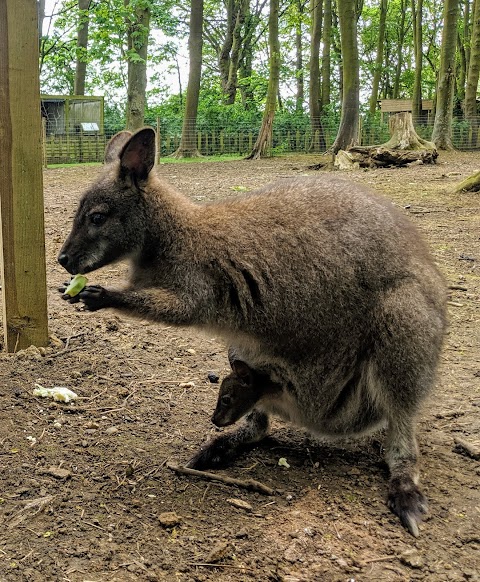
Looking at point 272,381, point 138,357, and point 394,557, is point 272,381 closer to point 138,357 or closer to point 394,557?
point 394,557

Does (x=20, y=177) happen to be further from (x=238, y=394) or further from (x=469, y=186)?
(x=469, y=186)

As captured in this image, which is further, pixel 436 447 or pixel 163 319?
pixel 436 447

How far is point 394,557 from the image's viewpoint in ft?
8.40

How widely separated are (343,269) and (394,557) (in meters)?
1.21

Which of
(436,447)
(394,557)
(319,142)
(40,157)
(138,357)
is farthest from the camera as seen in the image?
(319,142)

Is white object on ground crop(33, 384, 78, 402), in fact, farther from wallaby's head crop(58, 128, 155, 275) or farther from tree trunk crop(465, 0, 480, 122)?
tree trunk crop(465, 0, 480, 122)

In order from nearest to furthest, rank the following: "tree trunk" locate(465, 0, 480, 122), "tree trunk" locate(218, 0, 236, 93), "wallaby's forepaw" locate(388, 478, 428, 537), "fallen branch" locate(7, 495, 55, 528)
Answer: "fallen branch" locate(7, 495, 55, 528) → "wallaby's forepaw" locate(388, 478, 428, 537) → "tree trunk" locate(465, 0, 480, 122) → "tree trunk" locate(218, 0, 236, 93)

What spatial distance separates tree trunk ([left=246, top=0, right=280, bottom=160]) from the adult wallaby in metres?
16.4

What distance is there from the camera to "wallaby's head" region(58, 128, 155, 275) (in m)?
3.28

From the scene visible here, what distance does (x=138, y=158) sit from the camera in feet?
10.9

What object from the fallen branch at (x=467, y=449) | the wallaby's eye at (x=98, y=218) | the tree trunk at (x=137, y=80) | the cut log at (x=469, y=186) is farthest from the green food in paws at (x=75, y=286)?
the tree trunk at (x=137, y=80)

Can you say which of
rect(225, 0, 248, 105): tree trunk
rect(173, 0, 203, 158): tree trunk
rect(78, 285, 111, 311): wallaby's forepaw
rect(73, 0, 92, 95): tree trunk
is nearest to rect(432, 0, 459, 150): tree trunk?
rect(173, 0, 203, 158): tree trunk

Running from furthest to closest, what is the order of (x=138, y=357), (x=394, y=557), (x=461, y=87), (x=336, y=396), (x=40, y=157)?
(x=461, y=87) → (x=138, y=357) → (x=40, y=157) → (x=336, y=396) → (x=394, y=557)

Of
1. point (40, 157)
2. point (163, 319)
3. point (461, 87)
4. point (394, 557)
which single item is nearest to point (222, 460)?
point (163, 319)
